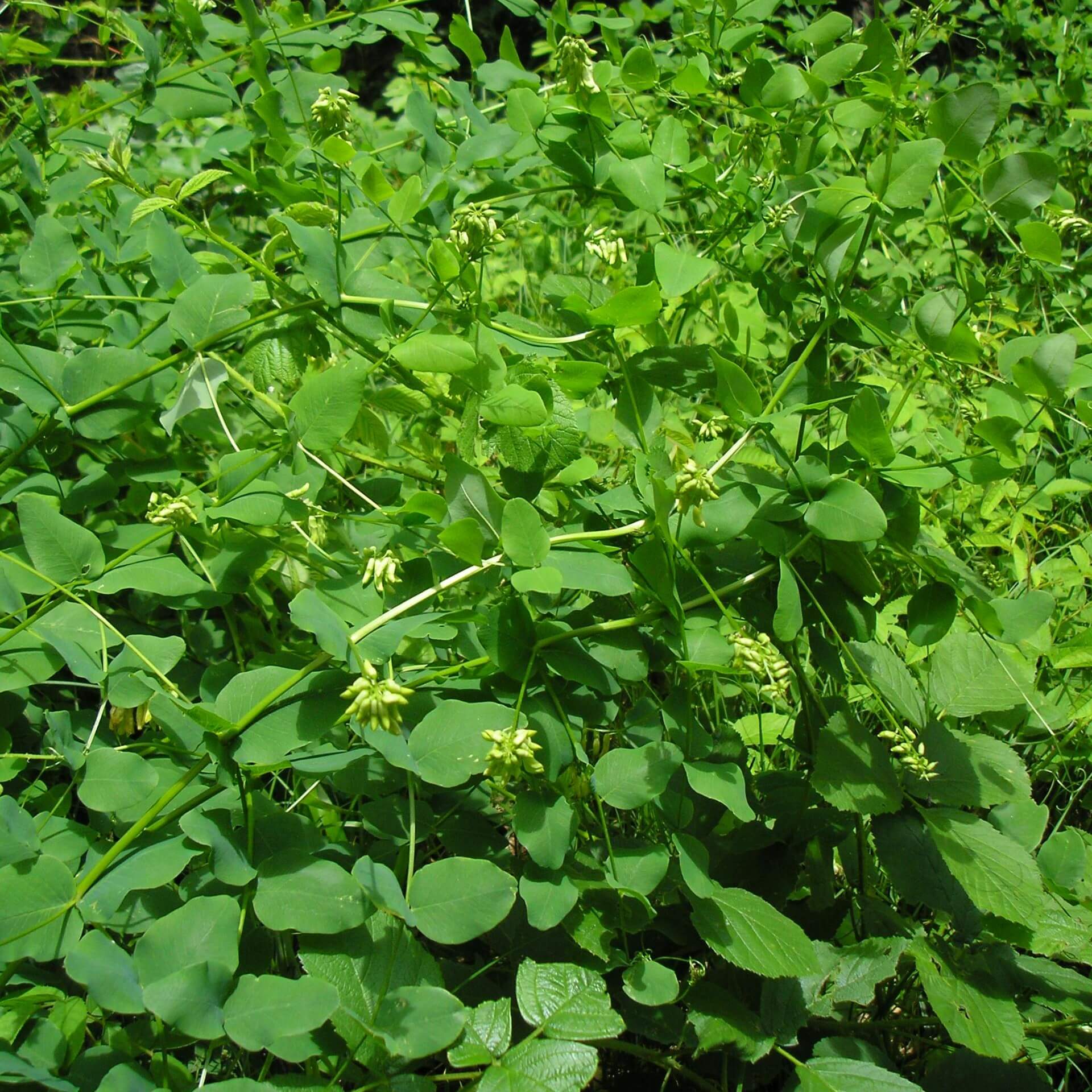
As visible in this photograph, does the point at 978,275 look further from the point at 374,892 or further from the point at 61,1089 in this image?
the point at 61,1089

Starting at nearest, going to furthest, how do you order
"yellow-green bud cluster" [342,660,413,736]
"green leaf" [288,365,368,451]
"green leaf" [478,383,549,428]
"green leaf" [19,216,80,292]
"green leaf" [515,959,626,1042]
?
"yellow-green bud cluster" [342,660,413,736] → "green leaf" [515,959,626,1042] → "green leaf" [478,383,549,428] → "green leaf" [288,365,368,451] → "green leaf" [19,216,80,292]

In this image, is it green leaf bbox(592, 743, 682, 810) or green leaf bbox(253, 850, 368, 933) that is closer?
green leaf bbox(253, 850, 368, 933)

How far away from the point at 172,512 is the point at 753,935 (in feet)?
2.74

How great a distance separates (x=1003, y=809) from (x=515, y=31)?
4870mm

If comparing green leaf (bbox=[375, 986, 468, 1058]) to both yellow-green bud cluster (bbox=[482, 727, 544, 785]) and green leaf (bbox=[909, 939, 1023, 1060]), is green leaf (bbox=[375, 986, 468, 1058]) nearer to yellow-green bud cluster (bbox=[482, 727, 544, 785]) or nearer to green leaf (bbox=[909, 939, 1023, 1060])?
yellow-green bud cluster (bbox=[482, 727, 544, 785])

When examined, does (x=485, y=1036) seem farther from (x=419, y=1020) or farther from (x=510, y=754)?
(x=510, y=754)

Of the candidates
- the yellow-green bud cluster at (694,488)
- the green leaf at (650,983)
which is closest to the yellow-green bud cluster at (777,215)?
the yellow-green bud cluster at (694,488)

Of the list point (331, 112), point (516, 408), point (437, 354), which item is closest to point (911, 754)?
point (516, 408)

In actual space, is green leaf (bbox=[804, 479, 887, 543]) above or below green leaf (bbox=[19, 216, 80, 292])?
above

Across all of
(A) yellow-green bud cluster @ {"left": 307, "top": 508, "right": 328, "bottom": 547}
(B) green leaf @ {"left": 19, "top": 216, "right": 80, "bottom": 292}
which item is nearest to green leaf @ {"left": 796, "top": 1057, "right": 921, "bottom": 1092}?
(A) yellow-green bud cluster @ {"left": 307, "top": 508, "right": 328, "bottom": 547}

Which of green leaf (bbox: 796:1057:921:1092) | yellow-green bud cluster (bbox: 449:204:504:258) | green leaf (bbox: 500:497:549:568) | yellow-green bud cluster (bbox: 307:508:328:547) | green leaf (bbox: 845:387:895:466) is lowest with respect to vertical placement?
green leaf (bbox: 796:1057:921:1092)

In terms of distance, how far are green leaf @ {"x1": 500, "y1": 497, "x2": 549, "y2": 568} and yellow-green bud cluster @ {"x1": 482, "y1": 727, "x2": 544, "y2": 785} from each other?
173 millimetres

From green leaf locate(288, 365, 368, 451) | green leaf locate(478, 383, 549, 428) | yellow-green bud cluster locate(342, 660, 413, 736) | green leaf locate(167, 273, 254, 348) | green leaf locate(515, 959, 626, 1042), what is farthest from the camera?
green leaf locate(167, 273, 254, 348)

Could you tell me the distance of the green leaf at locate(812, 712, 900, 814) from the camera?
3.79 ft
